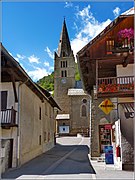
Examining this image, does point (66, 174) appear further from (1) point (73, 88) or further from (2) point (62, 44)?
(2) point (62, 44)

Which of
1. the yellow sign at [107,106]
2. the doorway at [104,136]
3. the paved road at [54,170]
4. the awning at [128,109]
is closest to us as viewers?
the paved road at [54,170]

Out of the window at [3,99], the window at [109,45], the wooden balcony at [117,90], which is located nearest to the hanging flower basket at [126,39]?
the window at [109,45]

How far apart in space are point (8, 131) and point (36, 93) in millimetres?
6149

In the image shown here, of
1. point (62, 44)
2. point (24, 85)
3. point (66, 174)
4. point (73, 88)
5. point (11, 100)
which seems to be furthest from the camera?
point (62, 44)

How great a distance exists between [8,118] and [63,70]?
4823cm

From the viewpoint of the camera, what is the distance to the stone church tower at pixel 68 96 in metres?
52.1

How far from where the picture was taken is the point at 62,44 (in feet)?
210

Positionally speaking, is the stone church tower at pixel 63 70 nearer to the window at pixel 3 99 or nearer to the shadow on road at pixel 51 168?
the shadow on road at pixel 51 168

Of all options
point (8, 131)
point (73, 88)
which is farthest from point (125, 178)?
point (73, 88)

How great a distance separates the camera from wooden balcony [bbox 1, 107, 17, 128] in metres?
13.8

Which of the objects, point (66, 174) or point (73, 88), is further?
point (73, 88)

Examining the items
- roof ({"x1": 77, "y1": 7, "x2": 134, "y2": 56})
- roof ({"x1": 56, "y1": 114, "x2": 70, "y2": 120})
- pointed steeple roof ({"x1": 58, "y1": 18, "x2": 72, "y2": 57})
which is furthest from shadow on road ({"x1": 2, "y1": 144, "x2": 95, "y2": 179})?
pointed steeple roof ({"x1": 58, "y1": 18, "x2": 72, "y2": 57})

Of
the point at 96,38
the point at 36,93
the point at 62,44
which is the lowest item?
the point at 36,93

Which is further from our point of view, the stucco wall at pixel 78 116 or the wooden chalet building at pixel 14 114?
the stucco wall at pixel 78 116
